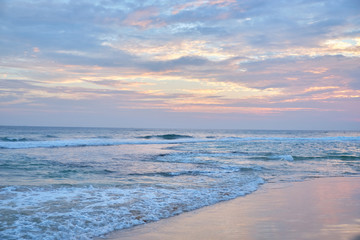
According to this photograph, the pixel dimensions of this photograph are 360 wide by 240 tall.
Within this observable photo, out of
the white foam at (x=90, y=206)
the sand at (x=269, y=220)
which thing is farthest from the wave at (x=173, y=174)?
the sand at (x=269, y=220)

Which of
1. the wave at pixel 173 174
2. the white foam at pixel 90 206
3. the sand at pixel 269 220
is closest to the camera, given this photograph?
the sand at pixel 269 220

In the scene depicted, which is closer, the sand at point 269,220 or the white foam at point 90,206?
the sand at point 269,220

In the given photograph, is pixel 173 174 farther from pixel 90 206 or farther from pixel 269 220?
pixel 269 220

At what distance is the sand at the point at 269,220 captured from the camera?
4680mm

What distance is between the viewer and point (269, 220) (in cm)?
546

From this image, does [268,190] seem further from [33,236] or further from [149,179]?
[33,236]

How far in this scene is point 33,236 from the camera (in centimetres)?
454

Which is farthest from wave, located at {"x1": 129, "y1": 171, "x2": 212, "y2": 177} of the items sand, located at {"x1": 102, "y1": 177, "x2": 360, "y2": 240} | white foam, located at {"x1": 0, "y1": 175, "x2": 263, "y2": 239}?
sand, located at {"x1": 102, "y1": 177, "x2": 360, "y2": 240}

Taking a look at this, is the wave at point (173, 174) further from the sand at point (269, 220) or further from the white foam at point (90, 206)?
the sand at point (269, 220)

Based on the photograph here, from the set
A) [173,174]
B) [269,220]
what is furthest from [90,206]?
[173,174]

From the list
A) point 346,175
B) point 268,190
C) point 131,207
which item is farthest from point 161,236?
point 346,175

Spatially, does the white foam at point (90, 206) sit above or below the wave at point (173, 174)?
above

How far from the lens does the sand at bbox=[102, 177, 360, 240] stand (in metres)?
4.68

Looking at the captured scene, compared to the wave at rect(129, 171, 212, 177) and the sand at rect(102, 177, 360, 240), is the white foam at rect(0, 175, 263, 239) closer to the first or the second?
the sand at rect(102, 177, 360, 240)
